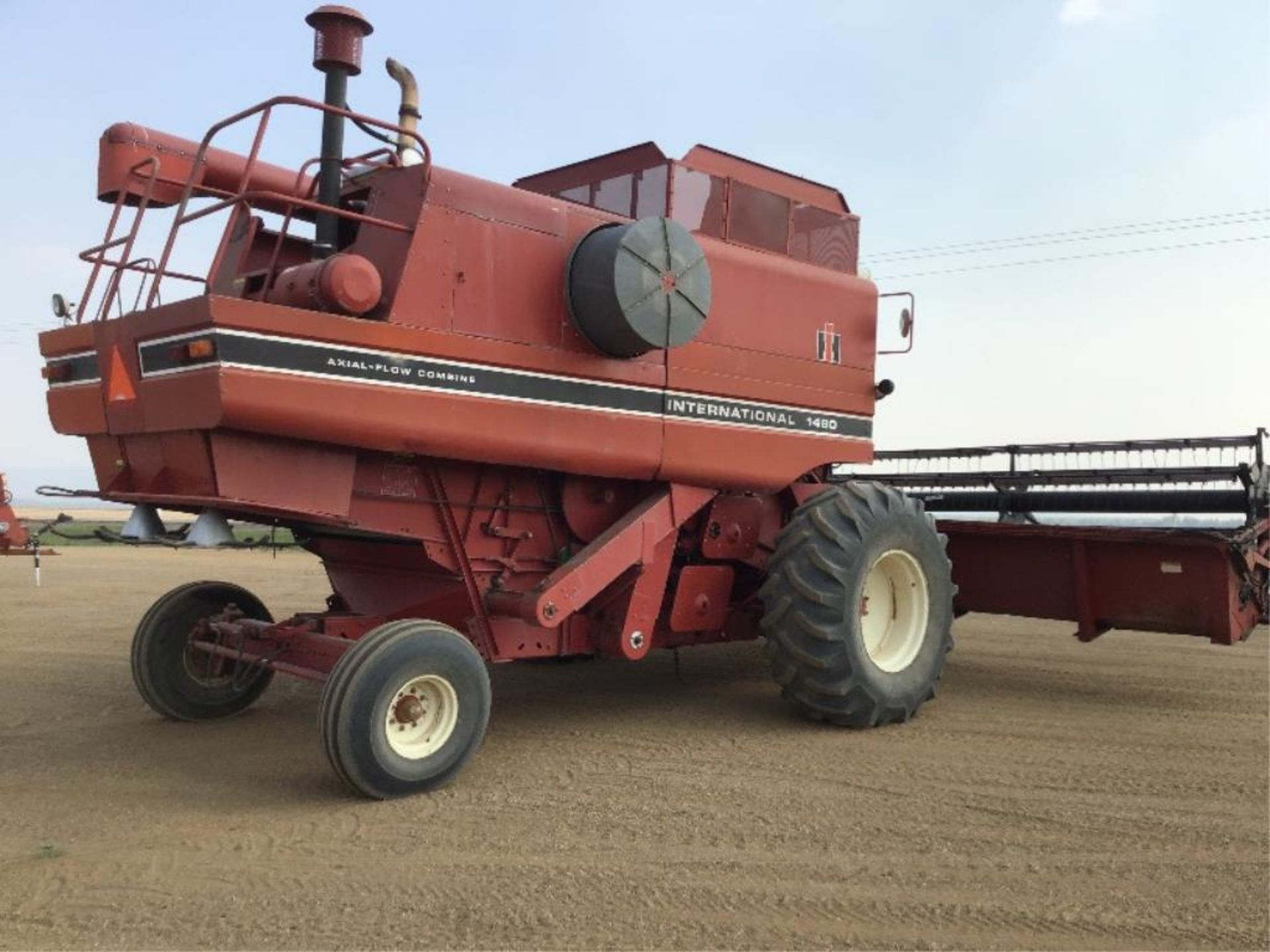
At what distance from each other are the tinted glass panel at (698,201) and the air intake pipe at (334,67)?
75.6 inches

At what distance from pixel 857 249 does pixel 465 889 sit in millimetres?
5201

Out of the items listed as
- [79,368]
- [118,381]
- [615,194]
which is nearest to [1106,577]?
[615,194]

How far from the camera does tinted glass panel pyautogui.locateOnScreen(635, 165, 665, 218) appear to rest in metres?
6.07

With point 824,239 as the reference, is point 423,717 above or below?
below

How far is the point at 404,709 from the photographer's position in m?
4.59

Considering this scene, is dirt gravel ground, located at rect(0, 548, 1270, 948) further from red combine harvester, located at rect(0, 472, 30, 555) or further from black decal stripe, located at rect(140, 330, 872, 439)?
red combine harvester, located at rect(0, 472, 30, 555)

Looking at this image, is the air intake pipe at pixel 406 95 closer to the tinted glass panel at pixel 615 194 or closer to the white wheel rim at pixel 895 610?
the tinted glass panel at pixel 615 194

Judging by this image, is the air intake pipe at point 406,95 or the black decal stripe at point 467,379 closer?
the black decal stripe at point 467,379

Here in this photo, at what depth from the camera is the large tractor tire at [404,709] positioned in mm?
4316

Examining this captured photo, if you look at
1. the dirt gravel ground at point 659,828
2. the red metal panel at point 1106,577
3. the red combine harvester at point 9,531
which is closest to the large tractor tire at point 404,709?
the dirt gravel ground at point 659,828

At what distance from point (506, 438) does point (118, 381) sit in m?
1.84

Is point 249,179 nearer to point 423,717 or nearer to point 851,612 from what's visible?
point 423,717

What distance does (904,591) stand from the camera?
258 inches

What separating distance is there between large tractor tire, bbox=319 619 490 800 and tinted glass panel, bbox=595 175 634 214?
9.70 feet
